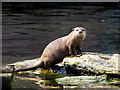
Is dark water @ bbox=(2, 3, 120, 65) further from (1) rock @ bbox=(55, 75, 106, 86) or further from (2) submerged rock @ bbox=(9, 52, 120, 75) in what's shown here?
(1) rock @ bbox=(55, 75, 106, 86)

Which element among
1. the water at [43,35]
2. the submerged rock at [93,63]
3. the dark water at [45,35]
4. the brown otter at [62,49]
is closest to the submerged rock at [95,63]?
the submerged rock at [93,63]

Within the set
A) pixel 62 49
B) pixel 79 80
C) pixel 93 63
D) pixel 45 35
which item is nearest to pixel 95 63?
pixel 93 63

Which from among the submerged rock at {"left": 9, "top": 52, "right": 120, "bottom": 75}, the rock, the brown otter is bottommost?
the rock

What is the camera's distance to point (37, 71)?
20.1ft

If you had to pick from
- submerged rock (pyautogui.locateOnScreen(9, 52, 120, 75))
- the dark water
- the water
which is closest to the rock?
submerged rock (pyautogui.locateOnScreen(9, 52, 120, 75))

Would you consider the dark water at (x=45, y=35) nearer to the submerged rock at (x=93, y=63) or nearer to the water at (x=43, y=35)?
the water at (x=43, y=35)

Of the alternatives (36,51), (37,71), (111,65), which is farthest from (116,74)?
(36,51)

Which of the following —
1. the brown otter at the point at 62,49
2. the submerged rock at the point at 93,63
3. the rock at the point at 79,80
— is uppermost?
the brown otter at the point at 62,49

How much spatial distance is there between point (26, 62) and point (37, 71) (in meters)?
0.70

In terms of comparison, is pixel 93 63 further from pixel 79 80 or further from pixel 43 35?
pixel 43 35

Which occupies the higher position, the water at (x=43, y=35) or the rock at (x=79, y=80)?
the water at (x=43, y=35)

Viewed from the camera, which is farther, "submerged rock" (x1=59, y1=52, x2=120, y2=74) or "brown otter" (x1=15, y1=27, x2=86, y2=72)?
"brown otter" (x1=15, y1=27, x2=86, y2=72)

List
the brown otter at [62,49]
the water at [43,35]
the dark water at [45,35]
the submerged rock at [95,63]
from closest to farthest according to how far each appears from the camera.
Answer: the submerged rock at [95,63], the brown otter at [62,49], the water at [43,35], the dark water at [45,35]

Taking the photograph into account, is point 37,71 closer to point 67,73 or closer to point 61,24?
point 67,73
